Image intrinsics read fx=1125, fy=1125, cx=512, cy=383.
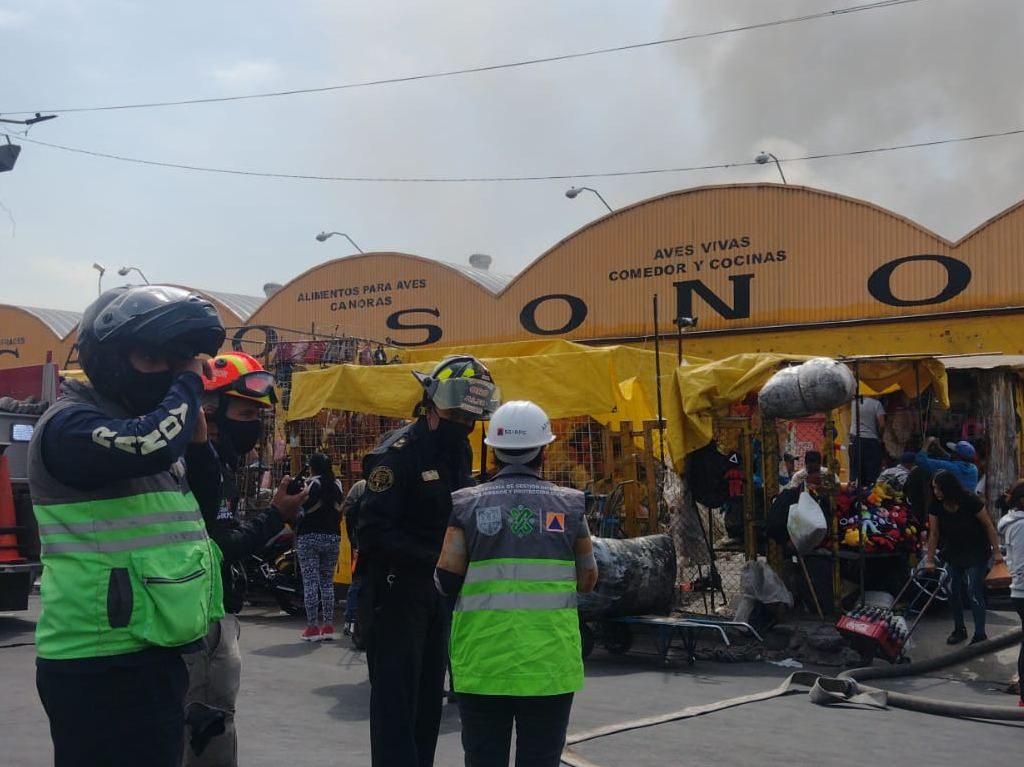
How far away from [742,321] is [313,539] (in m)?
15.3

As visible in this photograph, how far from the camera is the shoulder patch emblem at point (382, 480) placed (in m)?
4.80

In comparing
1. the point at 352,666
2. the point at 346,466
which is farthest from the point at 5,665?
the point at 346,466

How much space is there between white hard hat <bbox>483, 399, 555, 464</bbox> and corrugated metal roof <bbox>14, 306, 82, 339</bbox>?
3695 cm

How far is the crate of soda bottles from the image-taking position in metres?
9.51

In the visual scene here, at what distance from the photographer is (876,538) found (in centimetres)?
1116

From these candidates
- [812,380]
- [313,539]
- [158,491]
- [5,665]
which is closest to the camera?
[158,491]

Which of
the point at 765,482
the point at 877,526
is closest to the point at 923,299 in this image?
the point at 877,526

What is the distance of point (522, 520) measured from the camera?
13.6 feet

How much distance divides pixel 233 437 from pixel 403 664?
117 centimetres

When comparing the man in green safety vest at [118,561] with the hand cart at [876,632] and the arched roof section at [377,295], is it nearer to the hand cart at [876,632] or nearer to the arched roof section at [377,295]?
the hand cart at [876,632]

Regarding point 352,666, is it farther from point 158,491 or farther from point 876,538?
point 158,491

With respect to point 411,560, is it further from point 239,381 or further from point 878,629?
point 878,629

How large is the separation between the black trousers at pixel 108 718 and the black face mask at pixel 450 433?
7.17ft

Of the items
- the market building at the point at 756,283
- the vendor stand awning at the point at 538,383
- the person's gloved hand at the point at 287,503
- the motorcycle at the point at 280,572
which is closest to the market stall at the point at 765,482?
the vendor stand awning at the point at 538,383
